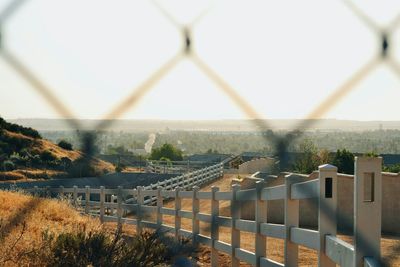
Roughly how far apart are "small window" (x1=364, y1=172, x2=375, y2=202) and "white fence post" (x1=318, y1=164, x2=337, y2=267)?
622mm

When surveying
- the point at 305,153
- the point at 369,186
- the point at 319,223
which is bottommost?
the point at 319,223

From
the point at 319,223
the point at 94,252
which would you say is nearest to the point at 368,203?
the point at 319,223

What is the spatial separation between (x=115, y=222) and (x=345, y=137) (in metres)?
11.6

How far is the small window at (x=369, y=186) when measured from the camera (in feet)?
10.8

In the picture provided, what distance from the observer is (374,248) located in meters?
3.10

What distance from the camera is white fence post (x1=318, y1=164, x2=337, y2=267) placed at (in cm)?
409

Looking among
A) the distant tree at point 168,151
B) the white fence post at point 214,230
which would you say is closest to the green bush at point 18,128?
the distant tree at point 168,151

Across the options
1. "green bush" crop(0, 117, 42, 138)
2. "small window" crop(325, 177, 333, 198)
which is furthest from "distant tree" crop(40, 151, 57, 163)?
"small window" crop(325, 177, 333, 198)

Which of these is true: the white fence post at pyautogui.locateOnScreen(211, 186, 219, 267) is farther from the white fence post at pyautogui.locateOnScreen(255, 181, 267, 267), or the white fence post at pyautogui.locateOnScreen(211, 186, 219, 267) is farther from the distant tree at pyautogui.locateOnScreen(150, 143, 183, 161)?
the white fence post at pyautogui.locateOnScreen(255, 181, 267, 267)

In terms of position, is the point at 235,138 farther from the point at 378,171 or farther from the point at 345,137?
the point at 378,171

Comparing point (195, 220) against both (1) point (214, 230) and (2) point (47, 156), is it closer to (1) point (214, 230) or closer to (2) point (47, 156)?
(1) point (214, 230)

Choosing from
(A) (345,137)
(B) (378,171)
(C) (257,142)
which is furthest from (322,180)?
(C) (257,142)

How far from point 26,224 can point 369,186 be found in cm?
476

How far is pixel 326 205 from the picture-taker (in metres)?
4.13
